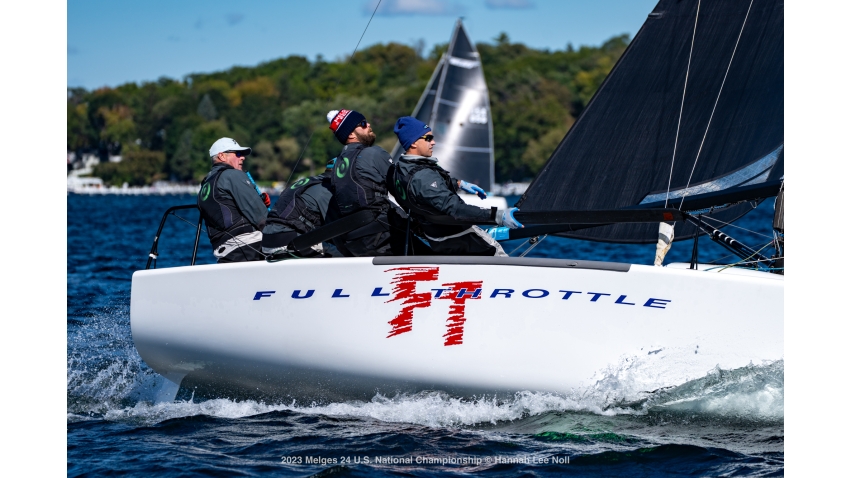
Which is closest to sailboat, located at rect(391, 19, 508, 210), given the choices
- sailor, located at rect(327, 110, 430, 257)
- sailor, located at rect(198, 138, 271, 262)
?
sailor, located at rect(198, 138, 271, 262)

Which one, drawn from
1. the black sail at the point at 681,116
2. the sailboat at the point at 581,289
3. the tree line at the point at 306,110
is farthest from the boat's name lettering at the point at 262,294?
the tree line at the point at 306,110

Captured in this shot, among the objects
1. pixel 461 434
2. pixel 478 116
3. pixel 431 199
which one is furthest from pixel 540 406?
pixel 478 116

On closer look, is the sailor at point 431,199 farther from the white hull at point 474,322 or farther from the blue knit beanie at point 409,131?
the white hull at point 474,322

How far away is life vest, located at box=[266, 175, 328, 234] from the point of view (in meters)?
5.68

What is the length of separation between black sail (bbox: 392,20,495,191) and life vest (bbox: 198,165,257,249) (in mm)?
18810

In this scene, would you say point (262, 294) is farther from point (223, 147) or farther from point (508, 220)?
point (508, 220)

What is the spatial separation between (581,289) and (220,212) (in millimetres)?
2251

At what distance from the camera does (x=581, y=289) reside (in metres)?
4.71

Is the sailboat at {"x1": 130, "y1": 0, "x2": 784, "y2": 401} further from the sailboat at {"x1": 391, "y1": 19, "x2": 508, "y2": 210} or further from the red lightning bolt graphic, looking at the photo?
the sailboat at {"x1": 391, "y1": 19, "x2": 508, "y2": 210}

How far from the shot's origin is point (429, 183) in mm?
4953

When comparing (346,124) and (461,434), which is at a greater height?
(346,124)
